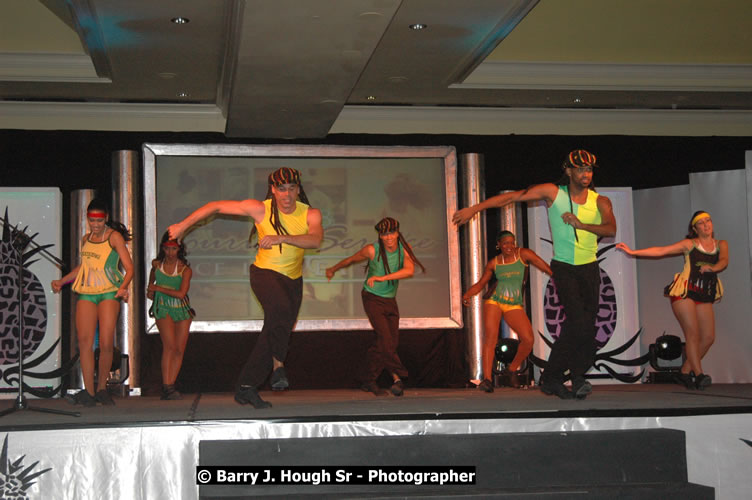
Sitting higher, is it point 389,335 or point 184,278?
point 184,278

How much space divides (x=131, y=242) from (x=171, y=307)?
1798 millimetres

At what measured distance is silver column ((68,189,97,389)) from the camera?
30.2 feet

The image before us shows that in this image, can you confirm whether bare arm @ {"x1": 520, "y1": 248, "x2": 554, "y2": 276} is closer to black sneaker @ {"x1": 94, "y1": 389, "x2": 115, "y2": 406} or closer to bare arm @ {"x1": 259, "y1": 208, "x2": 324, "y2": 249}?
bare arm @ {"x1": 259, "y1": 208, "x2": 324, "y2": 249}

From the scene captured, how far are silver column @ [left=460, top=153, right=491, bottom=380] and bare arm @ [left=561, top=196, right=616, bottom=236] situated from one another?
350 centimetres

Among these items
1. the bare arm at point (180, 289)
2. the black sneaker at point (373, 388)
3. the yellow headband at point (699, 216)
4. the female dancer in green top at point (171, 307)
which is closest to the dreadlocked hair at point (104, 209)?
the female dancer in green top at point (171, 307)

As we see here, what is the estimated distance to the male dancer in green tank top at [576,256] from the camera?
20.5 feet

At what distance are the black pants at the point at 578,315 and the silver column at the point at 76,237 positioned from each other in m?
5.47

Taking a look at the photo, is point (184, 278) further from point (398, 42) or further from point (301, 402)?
point (398, 42)

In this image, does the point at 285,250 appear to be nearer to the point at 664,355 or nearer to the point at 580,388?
the point at 580,388

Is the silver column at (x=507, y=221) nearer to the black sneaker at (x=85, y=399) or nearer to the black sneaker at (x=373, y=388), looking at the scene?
the black sneaker at (x=373, y=388)

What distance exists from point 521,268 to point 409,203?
6.64 ft

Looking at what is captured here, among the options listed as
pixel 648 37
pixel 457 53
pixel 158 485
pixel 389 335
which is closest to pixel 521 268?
pixel 389 335

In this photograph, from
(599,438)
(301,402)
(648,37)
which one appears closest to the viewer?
(599,438)

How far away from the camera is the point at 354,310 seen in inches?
390
